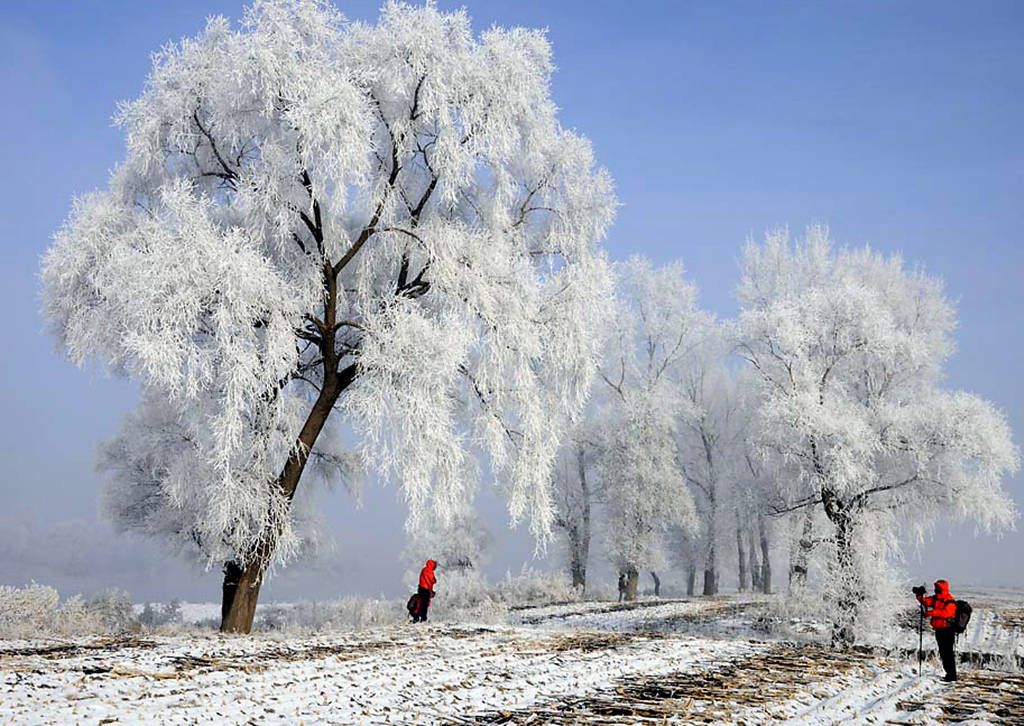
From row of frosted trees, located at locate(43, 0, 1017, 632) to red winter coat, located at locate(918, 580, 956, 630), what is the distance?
474cm

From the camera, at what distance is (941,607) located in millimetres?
12734

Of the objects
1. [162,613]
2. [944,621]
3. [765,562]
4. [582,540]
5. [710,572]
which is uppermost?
[582,540]

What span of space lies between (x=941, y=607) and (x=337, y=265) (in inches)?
459

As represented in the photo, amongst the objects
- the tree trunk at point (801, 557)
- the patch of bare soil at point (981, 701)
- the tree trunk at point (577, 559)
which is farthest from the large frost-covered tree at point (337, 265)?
the tree trunk at point (577, 559)

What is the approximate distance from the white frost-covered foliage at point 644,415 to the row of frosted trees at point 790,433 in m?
0.05

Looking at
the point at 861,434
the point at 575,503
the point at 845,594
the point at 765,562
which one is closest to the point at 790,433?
the point at 861,434

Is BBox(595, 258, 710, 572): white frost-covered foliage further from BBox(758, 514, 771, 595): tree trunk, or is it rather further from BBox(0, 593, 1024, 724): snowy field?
BBox(0, 593, 1024, 724): snowy field

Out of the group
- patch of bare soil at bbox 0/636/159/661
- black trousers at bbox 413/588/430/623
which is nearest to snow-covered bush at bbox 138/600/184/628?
black trousers at bbox 413/588/430/623

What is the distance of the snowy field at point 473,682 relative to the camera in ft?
25.7

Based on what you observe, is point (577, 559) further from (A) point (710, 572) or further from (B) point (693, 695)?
(B) point (693, 695)

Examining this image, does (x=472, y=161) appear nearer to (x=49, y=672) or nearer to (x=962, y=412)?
(x=49, y=672)

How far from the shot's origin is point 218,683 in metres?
8.92

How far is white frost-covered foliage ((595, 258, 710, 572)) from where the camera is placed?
29922 millimetres

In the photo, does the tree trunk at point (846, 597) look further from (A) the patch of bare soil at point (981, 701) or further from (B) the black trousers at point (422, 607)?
(B) the black trousers at point (422, 607)
